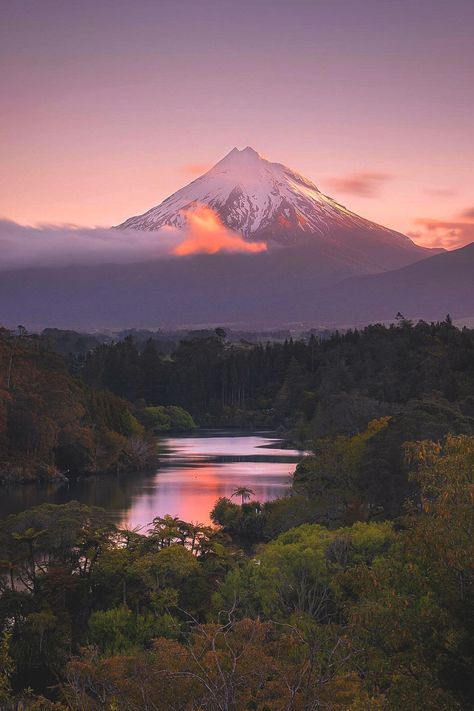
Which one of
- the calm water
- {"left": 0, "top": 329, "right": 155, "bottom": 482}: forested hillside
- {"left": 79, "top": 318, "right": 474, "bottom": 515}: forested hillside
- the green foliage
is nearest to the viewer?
{"left": 79, "top": 318, "right": 474, "bottom": 515}: forested hillside

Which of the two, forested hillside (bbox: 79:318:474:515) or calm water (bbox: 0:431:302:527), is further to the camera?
calm water (bbox: 0:431:302:527)

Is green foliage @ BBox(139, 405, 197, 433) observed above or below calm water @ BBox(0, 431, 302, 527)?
above

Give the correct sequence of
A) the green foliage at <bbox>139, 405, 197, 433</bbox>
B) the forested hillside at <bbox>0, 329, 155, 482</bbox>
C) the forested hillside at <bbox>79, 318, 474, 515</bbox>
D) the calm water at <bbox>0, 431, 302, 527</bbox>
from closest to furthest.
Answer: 1. the forested hillside at <bbox>79, 318, 474, 515</bbox>
2. the calm water at <bbox>0, 431, 302, 527</bbox>
3. the forested hillside at <bbox>0, 329, 155, 482</bbox>
4. the green foliage at <bbox>139, 405, 197, 433</bbox>

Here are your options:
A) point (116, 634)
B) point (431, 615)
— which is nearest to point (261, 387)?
point (116, 634)

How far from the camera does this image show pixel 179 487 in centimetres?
4697

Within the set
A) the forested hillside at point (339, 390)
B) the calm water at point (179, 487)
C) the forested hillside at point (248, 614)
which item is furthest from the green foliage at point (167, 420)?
the forested hillside at point (248, 614)

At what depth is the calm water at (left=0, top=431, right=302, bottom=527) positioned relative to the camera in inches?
1561

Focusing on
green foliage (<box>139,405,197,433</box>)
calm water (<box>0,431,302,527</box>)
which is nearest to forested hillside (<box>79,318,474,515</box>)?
calm water (<box>0,431,302,527</box>)

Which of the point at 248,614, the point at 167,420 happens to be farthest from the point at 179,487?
the point at 167,420

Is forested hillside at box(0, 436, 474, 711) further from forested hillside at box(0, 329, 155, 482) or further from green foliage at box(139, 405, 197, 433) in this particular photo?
green foliage at box(139, 405, 197, 433)

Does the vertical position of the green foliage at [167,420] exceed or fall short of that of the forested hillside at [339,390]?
it falls short

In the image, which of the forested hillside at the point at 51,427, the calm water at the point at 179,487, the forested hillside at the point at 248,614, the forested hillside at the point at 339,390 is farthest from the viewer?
Answer: the forested hillside at the point at 51,427

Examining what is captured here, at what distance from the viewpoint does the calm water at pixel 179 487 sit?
39656 millimetres

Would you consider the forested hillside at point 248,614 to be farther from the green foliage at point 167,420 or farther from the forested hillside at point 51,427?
the green foliage at point 167,420
